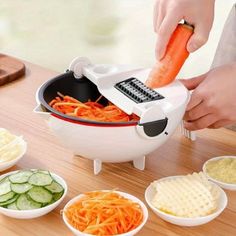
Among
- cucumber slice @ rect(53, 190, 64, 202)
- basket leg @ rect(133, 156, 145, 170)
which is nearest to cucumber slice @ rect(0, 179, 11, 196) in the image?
cucumber slice @ rect(53, 190, 64, 202)

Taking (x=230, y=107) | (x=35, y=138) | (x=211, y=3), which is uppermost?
(x=211, y=3)

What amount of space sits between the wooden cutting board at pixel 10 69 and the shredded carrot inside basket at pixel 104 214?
2.70 feet

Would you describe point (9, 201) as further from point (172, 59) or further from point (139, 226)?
point (172, 59)

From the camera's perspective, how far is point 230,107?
1692 mm

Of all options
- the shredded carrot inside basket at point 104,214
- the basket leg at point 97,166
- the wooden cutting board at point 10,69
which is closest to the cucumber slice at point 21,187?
the shredded carrot inside basket at point 104,214

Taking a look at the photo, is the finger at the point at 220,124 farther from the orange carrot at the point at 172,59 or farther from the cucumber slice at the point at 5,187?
the cucumber slice at the point at 5,187

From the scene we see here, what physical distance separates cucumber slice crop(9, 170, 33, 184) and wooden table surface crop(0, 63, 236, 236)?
0.28 feet

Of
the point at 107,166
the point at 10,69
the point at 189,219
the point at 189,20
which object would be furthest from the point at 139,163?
the point at 10,69

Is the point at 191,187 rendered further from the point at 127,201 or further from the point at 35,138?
the point at 35,138

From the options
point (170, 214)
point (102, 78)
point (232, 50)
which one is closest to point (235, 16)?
point (232, 50)

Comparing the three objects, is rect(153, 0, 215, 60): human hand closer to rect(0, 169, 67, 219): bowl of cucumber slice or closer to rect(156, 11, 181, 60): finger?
rect(156, 11, 181, 60): finger

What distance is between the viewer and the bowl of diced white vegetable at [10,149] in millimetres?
1567

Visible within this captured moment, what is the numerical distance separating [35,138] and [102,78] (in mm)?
267

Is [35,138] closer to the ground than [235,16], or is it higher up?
closer to the ground
